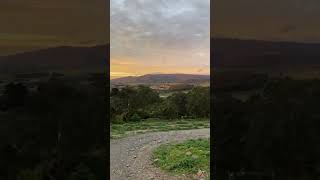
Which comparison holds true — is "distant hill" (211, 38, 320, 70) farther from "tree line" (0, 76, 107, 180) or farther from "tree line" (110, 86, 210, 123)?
"tree line" (0, 76, 107, 180)

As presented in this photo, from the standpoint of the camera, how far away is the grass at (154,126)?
8.87ft

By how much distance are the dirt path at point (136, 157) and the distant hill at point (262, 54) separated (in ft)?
1.85

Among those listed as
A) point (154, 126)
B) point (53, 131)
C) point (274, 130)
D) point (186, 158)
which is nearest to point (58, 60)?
point (53, 131)

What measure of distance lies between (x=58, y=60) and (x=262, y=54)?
1270mm

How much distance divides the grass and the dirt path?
35 millimetres

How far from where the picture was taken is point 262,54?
244 cm

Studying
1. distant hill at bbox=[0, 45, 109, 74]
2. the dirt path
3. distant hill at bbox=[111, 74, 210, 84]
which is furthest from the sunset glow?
the dirt path

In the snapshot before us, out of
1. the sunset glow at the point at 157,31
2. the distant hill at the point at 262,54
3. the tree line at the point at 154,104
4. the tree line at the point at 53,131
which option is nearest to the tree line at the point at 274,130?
the distant hill at the point at 262,54

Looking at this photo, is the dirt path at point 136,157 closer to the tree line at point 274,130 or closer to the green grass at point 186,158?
the green grass at point 186,158

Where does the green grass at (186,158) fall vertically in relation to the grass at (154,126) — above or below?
below

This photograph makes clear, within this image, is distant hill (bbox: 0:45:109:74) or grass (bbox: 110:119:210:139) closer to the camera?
distant hill (bbox: 0:45:109:74)

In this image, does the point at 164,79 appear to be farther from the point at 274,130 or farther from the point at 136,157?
the point at 274,130

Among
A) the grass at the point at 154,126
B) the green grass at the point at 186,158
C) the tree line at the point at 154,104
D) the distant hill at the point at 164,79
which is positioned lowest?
the green grass at the point at 186,158

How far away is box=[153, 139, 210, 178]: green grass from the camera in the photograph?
276 centimetres
